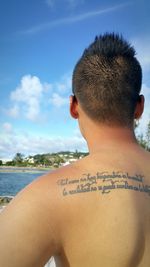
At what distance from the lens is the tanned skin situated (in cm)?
121

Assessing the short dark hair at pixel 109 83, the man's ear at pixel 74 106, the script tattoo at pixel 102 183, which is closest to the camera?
the script tattoo at pixel 102 183

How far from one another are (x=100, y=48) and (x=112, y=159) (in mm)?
544

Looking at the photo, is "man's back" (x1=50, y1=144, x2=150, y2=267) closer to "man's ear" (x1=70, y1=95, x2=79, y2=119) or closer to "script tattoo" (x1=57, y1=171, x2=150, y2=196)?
"script tattoo" (x1=57, y1=171, x2=150, y2=196)

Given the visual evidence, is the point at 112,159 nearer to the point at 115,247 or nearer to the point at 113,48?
the point at 115,247

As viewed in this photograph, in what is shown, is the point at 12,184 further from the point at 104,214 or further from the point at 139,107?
the point at 104,214

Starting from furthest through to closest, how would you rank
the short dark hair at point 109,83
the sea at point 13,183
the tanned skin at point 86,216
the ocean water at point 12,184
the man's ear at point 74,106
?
1. the ocean water at point 12,184
2. the sea at point 13,183
3. the man's ear at point 74,106
4. the short dark hair at point 109,83
5. the tanned skin at point 86,216

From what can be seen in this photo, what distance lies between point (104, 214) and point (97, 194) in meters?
0.09

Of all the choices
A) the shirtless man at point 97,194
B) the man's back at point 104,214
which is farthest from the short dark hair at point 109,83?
the man's back at point 104,214

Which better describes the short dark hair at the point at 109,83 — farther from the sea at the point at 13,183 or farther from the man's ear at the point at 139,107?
the sea at the point at 13,183

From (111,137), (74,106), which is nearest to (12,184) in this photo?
(74,106)

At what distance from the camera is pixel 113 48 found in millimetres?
1574

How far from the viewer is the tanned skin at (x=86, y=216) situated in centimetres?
121

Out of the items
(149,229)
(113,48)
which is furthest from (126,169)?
(113,48)

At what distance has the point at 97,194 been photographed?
4.39ft
